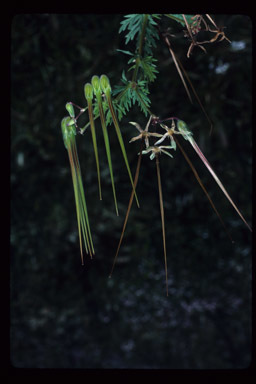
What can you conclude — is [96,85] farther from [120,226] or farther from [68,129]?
[120,226]

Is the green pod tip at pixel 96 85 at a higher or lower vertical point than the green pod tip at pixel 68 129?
higher

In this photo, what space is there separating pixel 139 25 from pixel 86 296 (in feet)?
2.82

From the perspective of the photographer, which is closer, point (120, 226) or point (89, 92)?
point (89, 92)

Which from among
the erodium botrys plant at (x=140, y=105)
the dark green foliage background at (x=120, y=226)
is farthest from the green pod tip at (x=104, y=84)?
the dark green foliage background at (x=120, y=226)

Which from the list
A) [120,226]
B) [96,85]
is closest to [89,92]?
[96,85]

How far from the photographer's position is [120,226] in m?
1.07

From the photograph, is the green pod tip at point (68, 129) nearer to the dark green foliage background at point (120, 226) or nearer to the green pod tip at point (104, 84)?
the green pod tip at point (104, 84)

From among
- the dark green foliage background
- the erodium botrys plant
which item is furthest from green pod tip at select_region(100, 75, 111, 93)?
the dark green foliage background

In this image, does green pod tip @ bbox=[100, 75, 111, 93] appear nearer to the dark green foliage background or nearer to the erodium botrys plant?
the erodium botrys plant

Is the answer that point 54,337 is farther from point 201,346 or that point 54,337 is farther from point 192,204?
point 192,204

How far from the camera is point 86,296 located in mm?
1082

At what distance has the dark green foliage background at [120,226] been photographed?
3.10ft

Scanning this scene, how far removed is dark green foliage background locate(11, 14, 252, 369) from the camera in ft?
3.10

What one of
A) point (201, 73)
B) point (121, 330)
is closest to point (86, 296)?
point (121, 330)
